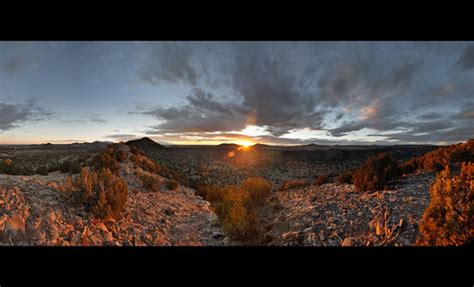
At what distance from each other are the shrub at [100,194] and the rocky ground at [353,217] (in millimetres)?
2234

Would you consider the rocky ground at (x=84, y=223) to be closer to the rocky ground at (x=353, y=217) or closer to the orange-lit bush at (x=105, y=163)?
the rocky ground at (x=353, y=217)

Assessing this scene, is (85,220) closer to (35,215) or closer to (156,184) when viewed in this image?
(35,215)

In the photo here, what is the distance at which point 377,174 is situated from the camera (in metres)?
4.51

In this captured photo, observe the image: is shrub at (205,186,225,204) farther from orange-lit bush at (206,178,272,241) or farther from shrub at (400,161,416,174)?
shrub at (400,161,416,174)

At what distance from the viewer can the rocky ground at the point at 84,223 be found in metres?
2.58

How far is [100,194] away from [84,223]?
17.5 inches

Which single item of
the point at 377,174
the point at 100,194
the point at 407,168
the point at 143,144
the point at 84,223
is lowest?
the point at 84,223

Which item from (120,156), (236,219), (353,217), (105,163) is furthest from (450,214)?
(120,156)

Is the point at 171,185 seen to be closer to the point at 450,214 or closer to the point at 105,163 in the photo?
the point at 105,163

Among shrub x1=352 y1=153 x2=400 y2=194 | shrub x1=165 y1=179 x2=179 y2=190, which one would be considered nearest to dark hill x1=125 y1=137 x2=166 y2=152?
shrub x1=165 y1=179 x2=179 y2=190

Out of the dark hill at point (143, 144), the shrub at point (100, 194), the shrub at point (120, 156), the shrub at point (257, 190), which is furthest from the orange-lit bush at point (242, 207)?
the dark hill at point (143, 144)

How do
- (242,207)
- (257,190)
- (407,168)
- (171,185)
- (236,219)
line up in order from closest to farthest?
(236,219)
(242,207)
(407,168)
(257,190)
(171,185)

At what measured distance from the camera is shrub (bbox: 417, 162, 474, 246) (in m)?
2.31
